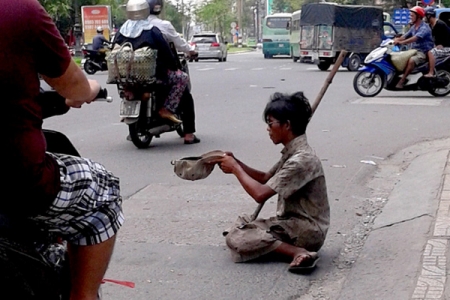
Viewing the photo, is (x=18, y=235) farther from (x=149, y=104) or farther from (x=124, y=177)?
(x=149, y=104)

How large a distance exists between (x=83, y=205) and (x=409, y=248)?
2.71 meters

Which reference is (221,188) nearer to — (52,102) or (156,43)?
(156,43)

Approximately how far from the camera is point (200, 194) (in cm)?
667

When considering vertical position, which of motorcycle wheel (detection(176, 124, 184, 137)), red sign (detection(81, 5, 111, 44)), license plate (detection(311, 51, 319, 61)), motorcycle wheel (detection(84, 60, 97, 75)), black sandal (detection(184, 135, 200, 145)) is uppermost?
motorcycle wheel (detection(176, 124, 184, 137))

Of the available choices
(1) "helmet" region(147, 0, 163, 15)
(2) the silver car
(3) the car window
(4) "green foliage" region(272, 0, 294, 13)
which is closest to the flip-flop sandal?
(1) "helmet" region(147, 0, 163, 15)

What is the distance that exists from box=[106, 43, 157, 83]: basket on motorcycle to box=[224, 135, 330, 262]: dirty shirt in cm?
383

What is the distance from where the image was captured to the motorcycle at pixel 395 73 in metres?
14.7

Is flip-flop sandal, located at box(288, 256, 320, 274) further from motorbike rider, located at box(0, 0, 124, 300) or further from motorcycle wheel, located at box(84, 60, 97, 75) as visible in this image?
motorcycle wheel, located at box(84, 60, 97, 75)

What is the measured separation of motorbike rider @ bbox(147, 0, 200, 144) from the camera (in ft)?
28.5

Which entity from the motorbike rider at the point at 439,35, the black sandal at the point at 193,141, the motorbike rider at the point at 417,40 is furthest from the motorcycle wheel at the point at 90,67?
the black sandal at the point at 193,141

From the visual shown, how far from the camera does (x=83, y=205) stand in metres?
2.64

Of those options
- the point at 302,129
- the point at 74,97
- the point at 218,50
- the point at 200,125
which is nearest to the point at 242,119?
the point at 200,125

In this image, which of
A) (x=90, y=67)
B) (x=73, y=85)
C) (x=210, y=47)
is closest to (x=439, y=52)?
(x=73, y=85)

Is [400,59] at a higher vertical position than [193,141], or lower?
higher
